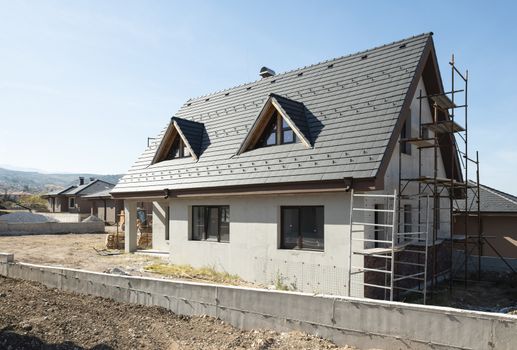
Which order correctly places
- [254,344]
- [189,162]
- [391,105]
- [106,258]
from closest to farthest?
[254,344], [391,105], [189,162], [106,258]

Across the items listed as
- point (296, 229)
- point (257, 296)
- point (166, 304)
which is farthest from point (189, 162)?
point (257, 296)

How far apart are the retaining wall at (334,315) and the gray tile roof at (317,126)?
396 cm

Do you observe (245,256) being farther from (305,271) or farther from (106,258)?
(106,258)

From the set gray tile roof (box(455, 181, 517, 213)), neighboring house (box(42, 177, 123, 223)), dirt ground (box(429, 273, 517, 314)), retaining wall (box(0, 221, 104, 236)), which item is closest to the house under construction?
dirt ground (box(429, 273, 517, 314))

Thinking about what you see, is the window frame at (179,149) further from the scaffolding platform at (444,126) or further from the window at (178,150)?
the scaffolding platform at (444,126)

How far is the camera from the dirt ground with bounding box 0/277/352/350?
25.1 feet

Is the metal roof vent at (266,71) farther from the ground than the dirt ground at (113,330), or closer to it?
farther from the ground

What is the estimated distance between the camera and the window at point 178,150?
18.1m

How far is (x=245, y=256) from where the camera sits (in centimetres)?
1379

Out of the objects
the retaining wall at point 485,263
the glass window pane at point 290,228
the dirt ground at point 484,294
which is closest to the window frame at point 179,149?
the glass window pane at point 290,228

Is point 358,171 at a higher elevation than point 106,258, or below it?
higher

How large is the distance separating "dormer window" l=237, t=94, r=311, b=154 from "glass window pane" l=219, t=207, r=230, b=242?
219 cm

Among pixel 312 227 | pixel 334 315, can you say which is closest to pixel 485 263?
pixel 312 227

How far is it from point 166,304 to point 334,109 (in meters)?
7.91
